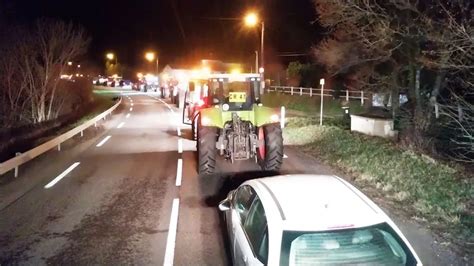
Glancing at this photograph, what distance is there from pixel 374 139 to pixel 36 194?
10813 mm

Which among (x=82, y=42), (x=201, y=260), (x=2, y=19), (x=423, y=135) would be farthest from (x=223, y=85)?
(x=82, y=42)

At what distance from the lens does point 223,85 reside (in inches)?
565

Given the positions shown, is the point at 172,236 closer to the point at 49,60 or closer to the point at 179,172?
the point at 179,172

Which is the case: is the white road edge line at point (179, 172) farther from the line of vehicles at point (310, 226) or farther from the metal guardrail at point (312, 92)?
the metal guardrail at point (312, 92)

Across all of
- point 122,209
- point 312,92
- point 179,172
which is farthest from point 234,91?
point 312,92

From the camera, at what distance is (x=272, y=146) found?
1306 cm

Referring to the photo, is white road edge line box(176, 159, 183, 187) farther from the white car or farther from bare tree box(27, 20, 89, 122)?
bare tree box(27, 20, 89, 122)

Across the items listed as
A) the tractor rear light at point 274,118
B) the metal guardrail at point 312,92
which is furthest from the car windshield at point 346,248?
the metal guardrail at point 312,92

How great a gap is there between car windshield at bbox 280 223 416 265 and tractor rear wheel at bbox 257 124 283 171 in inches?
336

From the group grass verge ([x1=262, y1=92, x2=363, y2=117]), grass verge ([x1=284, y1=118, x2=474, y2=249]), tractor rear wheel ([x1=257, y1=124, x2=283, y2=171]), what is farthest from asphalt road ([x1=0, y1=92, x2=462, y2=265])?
grass verge ([x1=262, y1=92, x2=363, y2=117])

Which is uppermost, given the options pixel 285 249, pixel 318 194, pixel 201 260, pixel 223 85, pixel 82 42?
pixel 82 42

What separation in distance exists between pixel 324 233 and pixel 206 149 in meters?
8.56

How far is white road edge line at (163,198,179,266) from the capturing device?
7.15m

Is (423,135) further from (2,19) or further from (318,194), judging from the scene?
(2,19)
